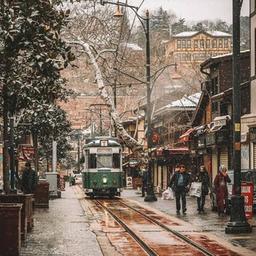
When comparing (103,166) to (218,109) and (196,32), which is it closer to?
(218,109)

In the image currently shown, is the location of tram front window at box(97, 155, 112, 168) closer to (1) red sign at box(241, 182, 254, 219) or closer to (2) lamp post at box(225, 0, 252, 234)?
(1) red sign at box(241, 182, 254, 219)

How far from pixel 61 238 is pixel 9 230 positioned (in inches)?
177

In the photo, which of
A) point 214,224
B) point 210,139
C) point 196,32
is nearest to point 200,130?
point 210,139

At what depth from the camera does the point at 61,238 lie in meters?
19.0

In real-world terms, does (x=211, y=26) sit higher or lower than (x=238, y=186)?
higher

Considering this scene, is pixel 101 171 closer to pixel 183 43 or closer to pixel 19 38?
pixel 19 38

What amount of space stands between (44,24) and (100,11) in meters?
32.1

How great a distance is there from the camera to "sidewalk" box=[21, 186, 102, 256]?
1603 cm

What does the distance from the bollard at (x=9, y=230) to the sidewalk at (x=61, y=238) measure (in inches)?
35.8

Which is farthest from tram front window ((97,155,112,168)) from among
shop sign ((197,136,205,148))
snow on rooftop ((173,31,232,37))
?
snow on rooftop ((173,31,232,37))

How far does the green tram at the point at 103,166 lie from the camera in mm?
45750

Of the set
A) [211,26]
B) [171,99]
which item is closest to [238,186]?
[171,99]

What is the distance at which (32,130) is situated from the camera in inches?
1789

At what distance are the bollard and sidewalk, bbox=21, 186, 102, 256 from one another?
911 mm
